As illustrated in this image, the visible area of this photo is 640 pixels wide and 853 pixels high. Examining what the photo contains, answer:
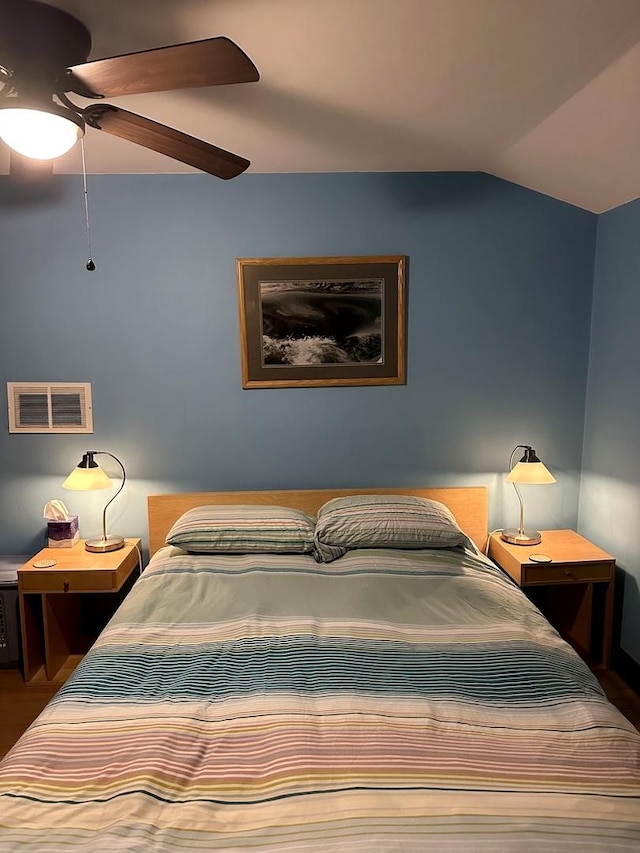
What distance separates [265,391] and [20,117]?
1781mm

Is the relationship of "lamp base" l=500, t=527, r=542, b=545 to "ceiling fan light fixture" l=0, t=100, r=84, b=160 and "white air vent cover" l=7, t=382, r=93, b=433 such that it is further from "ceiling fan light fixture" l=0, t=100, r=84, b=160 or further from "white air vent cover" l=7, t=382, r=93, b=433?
"ceiling fan light fixture" l=0, t=100, r=84, b=160

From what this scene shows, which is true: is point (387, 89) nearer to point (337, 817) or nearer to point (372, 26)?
point (372, 26)

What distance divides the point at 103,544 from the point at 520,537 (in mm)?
2067

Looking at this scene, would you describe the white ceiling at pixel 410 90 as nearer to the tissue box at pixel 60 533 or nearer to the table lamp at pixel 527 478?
the table lamp at pixel 527 478

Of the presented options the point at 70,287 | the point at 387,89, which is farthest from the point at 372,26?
the point at 70,287

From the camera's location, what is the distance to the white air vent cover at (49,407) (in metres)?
2.94

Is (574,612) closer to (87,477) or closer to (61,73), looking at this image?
(87,477)

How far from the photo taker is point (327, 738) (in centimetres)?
141

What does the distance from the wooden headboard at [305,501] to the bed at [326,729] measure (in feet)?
1.97

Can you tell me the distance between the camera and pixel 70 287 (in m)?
2.90

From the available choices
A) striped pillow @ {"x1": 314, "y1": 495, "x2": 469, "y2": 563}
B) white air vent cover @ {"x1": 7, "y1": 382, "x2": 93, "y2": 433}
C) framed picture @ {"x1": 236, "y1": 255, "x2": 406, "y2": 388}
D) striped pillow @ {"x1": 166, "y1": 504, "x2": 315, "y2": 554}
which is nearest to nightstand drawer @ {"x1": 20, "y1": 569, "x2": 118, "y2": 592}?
striped pillow @ {"x1": 166, "y1": 504, "x2": 315, "y2": 554}

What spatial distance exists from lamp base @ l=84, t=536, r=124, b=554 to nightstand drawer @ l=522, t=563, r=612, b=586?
1.96 metres

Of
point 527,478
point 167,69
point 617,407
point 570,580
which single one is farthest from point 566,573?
point 167,69

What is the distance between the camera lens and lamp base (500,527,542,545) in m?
2.88
